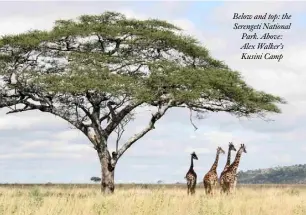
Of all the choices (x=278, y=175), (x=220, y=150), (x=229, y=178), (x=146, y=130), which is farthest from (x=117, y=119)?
(x=278, y=175)

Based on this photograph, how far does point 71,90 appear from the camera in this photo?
90.3 feet

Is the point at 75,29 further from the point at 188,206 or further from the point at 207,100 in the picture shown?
the point at 188,206

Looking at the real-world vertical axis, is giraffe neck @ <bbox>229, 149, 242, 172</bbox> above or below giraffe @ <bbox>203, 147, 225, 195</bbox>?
above

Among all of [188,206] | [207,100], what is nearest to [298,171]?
[207,100]

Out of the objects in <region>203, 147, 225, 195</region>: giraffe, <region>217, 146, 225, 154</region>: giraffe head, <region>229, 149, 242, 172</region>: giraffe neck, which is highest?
<region>217, 146, 225, 154</region>: giraffe head

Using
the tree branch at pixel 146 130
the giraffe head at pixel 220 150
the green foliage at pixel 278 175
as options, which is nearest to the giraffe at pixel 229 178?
the giraffe head at pixel 220 150

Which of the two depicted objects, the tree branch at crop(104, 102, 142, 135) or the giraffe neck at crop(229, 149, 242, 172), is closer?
the giraffe neck at crop(229, 149, 242, 172)

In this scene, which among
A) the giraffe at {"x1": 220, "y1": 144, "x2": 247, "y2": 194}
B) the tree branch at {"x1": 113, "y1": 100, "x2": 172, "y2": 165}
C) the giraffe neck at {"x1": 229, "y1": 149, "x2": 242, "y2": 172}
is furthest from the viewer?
the tree branch at {"x1": 113, "y1": 100, "x2": 172, "y2": 165}

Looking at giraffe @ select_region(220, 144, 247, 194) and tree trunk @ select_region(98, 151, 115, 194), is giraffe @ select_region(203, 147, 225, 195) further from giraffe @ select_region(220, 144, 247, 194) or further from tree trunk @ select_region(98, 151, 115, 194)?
tree trunk @ select_region(98, 151, 115, 194)

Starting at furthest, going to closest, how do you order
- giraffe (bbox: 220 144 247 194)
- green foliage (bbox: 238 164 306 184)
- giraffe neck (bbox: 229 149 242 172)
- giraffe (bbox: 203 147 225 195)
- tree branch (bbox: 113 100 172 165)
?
green foliage (bbox: 238 164 306 184) → tree branch (bbox: 113 100 172 165) → giraffe neck (bbox: 229 149 242 172) → giraffe (bbox: 203 147 225 195) → giraffe (bbox: 220 144 247 194)

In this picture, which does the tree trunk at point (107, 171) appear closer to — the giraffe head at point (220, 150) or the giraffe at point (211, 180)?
the giraffe head at point (220, 150)

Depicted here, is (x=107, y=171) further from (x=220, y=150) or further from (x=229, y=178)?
(x=229, y=178)

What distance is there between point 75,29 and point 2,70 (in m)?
3.95

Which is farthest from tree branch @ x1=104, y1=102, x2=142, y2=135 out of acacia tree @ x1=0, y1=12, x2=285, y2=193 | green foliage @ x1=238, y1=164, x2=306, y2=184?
green foliage @ x1=238, y1=164, x2=306, y2=184
